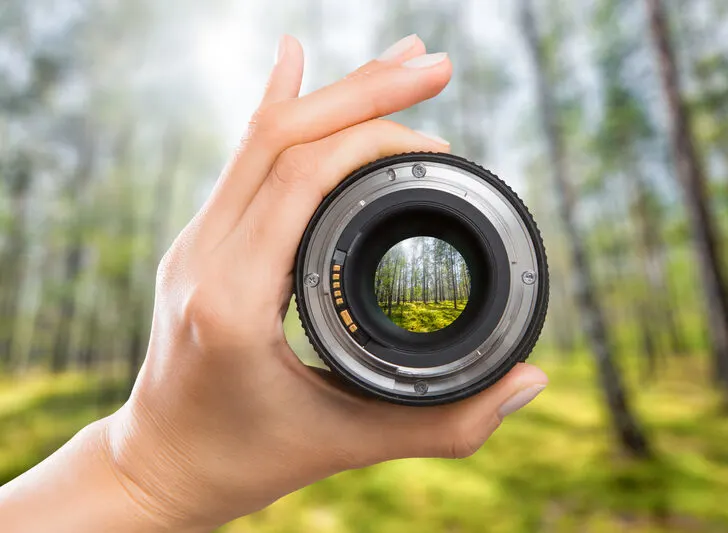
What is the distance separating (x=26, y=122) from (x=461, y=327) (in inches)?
271

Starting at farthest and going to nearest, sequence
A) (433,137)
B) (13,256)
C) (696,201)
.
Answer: (13,256), (696,201), (433,137)

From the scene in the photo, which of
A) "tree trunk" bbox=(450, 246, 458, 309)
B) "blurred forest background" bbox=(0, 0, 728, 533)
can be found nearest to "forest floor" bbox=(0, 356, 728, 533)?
"blurred forest background" bbox=(0, 0, 728, 533)

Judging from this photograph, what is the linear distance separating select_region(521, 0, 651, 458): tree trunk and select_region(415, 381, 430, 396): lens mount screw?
380 centimetres

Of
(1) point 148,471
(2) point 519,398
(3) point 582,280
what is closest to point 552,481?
(3) point 582,280

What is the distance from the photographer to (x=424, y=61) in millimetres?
830

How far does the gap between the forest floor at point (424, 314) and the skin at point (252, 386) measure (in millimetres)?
105

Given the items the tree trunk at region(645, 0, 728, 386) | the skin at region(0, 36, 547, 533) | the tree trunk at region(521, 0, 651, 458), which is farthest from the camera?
the tree trunk at region(521, 0, 651, 458)

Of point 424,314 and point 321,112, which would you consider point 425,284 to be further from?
point 321,112

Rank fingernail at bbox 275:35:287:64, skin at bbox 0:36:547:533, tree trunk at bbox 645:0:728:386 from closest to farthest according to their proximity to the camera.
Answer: skin at bbox 0:36:547:533 < fingernail at bbox 275:35:287:64 < tree trunk at bbox 645:0:728:386

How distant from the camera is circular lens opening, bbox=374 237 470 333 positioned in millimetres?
804

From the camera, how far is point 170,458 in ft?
2.64

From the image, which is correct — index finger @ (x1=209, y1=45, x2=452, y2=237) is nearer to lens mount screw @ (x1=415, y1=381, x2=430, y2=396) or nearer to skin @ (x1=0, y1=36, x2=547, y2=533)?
skin @ (x1=0, y1=36, x2=547, y2=533)

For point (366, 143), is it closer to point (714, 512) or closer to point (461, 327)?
point (461, 327)

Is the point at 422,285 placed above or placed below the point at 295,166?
below
